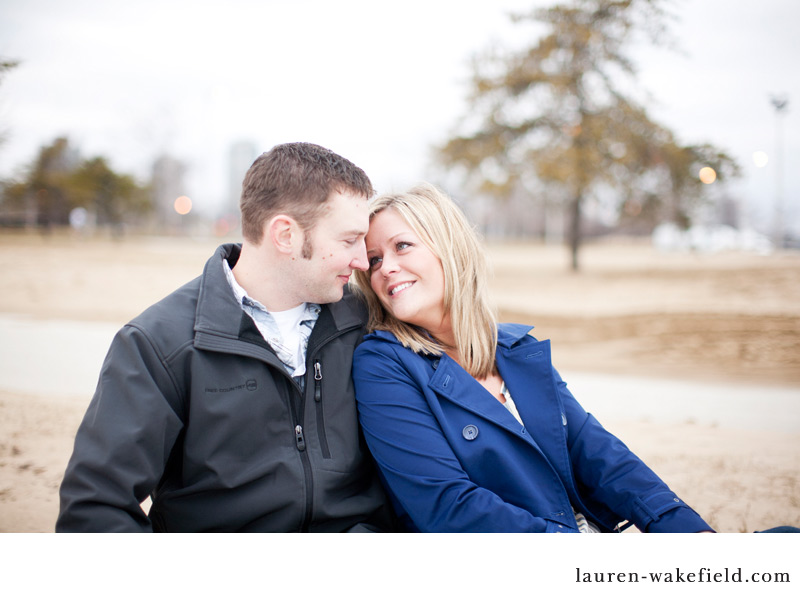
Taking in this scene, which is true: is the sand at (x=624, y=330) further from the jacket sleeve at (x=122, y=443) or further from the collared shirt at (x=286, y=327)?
the collared shirt at (x=286, y=327)

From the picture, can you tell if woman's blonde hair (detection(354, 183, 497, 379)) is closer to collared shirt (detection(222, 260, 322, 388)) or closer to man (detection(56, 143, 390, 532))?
man (detection(56, 143, 390, 532))

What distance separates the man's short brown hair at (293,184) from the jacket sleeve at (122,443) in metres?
0.68

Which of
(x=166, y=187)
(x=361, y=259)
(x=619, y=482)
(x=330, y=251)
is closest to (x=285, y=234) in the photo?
(x=330, y=251)

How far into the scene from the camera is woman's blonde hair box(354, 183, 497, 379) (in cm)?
251

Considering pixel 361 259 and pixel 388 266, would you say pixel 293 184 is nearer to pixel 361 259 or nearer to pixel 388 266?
pixel 361 259

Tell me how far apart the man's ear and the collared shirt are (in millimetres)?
209

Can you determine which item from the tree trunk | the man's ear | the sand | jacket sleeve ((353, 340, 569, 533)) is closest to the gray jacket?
jacket sleeve ((353, 340, 569, 533))

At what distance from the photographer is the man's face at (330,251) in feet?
7.57

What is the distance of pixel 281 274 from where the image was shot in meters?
2.33

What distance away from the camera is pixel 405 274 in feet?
8.20

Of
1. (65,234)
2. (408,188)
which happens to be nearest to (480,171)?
(65,234)

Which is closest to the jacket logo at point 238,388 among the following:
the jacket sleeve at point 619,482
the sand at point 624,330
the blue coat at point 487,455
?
the blue coat at point 487,455
